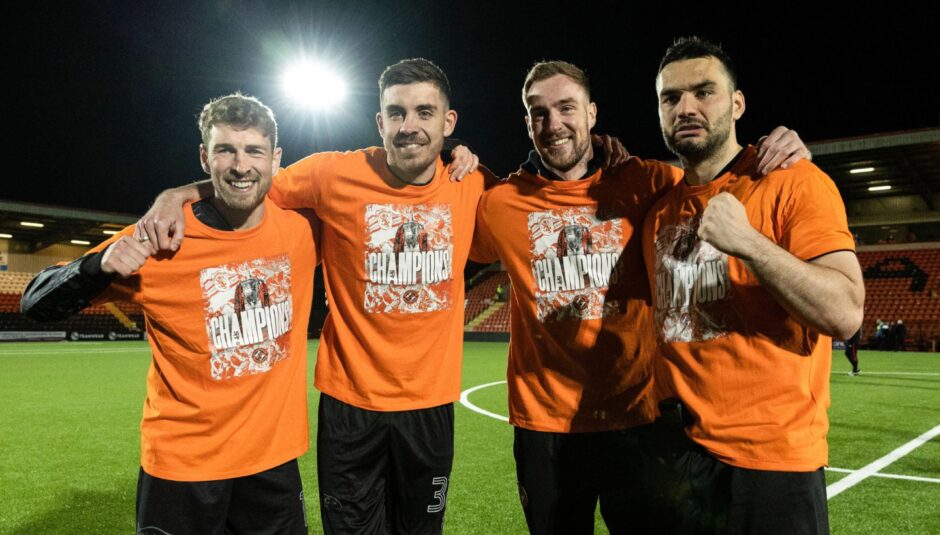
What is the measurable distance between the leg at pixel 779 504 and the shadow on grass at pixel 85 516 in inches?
173

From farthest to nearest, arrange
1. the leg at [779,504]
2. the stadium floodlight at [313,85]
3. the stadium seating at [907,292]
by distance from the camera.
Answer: the stadium floodlight at [313,85] → the stadium seating at [907,292] → the leg at [779,504]

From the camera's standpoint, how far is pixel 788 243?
2.30 m

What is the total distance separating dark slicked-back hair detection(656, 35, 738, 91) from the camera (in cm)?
268

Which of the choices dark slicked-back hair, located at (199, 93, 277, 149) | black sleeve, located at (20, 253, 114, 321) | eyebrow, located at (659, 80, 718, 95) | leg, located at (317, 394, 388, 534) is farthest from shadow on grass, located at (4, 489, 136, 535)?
eyebrow, located at (659, 80, 718, 95)

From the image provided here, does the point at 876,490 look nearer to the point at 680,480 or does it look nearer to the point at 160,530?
the point at 680,480

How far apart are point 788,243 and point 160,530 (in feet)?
9.30

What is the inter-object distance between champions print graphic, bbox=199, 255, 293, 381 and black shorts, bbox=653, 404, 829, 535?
1834 mm

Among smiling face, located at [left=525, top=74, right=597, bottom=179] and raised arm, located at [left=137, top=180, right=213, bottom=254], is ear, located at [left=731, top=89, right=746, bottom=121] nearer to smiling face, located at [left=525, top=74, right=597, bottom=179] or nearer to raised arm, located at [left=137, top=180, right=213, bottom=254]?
smiling face, located at [left=525, top=74, right=597, bottom=179]

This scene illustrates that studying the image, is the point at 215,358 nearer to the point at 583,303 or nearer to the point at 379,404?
the point at 379,404

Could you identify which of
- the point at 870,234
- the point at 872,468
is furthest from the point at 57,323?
the point at 870,234

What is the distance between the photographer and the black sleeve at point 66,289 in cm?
271

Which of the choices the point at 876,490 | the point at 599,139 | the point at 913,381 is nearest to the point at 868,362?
the point at 913,381

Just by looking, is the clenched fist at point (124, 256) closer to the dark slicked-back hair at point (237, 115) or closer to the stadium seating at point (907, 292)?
the dark slicked-back hair at point (237, 115)

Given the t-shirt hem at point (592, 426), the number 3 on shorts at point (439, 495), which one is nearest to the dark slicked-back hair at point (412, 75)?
the t-shirt hem at point (592, 426)
